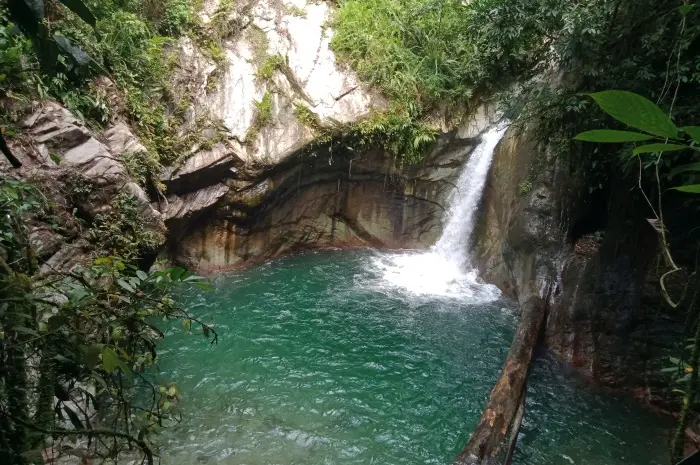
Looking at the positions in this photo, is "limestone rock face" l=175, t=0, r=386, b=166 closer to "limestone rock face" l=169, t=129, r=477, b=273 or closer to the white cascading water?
"limestone rock face" l=169, t=129, r=477, b=273

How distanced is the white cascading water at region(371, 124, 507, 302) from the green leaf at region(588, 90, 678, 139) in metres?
7.61

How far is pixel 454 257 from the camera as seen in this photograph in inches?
372

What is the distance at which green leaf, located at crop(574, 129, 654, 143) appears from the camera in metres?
0.62

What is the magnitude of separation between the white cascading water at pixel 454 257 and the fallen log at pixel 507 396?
1940 millimetres

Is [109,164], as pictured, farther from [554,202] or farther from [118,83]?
→ [554,202]

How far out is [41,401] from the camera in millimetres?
1723

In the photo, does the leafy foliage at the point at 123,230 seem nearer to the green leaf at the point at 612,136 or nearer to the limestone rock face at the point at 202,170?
the limestone rock face at the point at 202,170

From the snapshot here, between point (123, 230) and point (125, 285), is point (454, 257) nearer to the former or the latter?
point (123, 230)

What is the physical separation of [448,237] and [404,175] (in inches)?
66.9

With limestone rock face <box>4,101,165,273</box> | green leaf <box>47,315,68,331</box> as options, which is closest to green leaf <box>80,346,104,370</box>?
green leaf <box>47,315,68,331</box>

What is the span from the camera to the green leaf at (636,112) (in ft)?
1.97

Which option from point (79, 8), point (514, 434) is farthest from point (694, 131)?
point (514, 434)

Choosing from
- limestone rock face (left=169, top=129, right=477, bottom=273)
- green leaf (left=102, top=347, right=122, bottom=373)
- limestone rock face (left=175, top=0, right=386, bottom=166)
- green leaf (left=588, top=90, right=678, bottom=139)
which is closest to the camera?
green leaf (left=588, top=90, right=678, bottom=139)

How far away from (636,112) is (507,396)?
15.0ft
